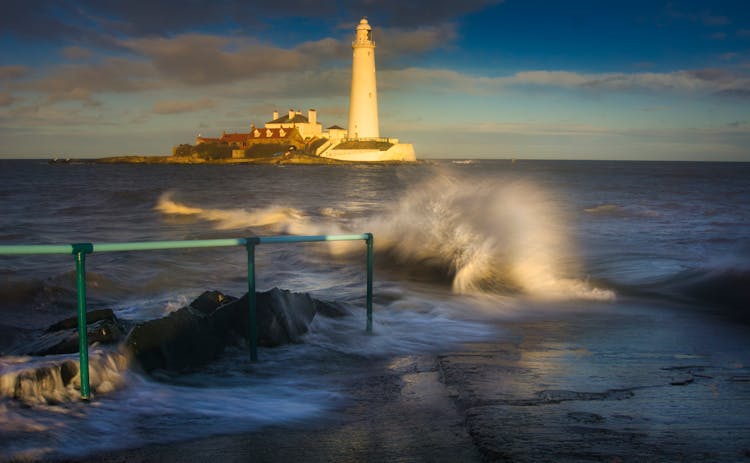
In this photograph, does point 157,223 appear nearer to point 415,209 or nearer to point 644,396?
point 415,209

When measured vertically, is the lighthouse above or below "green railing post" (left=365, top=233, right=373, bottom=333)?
above

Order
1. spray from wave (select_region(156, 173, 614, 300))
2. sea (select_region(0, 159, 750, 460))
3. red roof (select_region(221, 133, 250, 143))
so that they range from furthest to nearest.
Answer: red roof (select_region(221, 133, 250, 143))
spray from wave (select_region(156, 173, 614, 300))
sea (select_region(0, 159, 750, 460))

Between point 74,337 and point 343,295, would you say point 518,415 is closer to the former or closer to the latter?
point 74,337

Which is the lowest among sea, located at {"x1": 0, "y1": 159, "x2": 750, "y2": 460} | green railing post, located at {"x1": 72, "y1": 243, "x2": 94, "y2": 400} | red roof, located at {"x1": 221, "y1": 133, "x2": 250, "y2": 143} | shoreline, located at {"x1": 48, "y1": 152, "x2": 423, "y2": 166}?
sea, located at {"x1": 0, "y1": 159, "x2": 750, "y2": 460}

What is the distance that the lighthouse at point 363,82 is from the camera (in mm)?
81312

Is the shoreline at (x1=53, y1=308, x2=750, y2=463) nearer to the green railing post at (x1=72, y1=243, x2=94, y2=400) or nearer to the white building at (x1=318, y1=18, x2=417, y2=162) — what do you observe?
the green railing post at (x1=72, y1=243, x2=94, y2=400)

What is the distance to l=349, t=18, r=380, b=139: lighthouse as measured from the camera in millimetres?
81312

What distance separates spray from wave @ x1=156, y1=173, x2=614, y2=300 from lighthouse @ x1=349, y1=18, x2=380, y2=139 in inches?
2574

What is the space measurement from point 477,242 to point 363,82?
74.1m

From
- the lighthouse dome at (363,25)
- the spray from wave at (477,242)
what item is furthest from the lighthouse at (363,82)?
the spray from wave at (477,242)

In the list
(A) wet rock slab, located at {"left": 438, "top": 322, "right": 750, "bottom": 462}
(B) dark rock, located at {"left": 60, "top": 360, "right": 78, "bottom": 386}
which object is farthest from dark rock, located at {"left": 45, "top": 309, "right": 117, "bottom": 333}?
(A) wet rock slab, located at {"left": 438, "top": 322, "right": 750, "bottom": 462}

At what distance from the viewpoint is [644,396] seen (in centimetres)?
346

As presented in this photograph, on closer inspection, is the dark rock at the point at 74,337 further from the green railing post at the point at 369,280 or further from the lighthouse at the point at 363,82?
the lighthouse at the point at 363,82

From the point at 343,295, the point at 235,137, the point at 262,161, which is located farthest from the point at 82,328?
the point at 235,137
